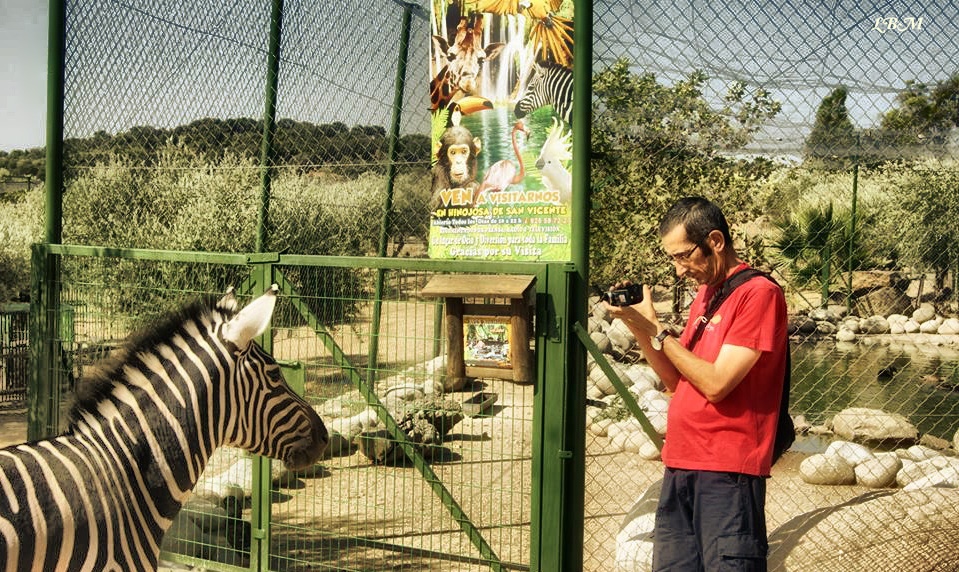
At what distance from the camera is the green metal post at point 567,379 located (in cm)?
386

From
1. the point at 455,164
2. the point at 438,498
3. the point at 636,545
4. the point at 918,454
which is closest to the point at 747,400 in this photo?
the point at 636,545

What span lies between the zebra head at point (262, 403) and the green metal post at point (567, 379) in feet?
3.34

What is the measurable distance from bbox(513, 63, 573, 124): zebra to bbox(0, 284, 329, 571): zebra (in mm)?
1411

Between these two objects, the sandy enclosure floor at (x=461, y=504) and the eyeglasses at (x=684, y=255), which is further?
the sandy enclosure floor at (x=461, y=504)

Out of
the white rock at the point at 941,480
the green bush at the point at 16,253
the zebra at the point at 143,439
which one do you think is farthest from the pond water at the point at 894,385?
the green bush at the point at 16,253

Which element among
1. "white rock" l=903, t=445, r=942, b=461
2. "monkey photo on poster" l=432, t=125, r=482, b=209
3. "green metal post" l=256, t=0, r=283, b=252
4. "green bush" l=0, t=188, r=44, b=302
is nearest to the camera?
"monkey photo on poster" l=432, t=125, r=482, b=209

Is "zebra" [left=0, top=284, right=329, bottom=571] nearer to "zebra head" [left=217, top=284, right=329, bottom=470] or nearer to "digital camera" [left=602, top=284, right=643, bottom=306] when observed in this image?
"zebra head" [left=217, top=284, right=329, bottom=470]

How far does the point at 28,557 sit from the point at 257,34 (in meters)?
4.32

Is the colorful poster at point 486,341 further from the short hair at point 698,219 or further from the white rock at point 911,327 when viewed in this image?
the white rock at point 911,327

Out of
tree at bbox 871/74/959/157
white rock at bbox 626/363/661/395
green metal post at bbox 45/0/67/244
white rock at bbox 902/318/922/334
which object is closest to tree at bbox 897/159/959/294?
tree at bbox 871/74/959/157

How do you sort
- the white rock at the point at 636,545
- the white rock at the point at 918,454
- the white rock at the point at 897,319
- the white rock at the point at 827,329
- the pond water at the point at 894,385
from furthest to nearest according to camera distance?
the pond water at the point at 894,385, the white rock at the point at 918,454, the white rock at the point at 897,319, the white rock at the point at 827,329, the white rock at the point at 636,545

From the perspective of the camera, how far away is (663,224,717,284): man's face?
3061 mm

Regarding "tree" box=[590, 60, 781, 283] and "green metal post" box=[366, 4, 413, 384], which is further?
"green metal post" box=[366, 4, 413, 384]

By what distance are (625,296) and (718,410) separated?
55cm
